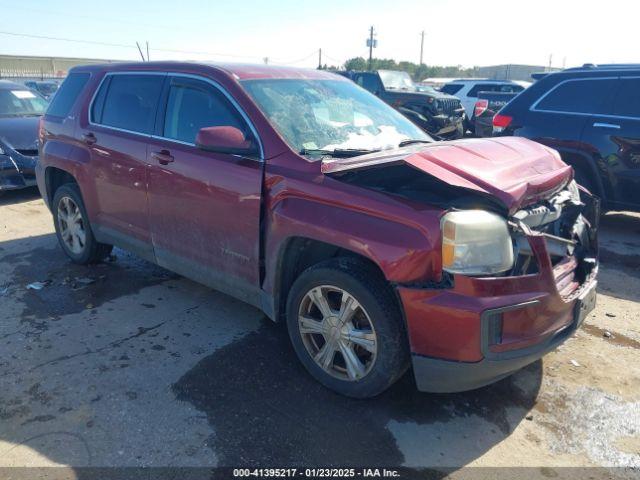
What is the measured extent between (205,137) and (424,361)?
1.89 meters

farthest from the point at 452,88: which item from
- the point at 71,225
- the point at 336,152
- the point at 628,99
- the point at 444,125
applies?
the point at 336,152

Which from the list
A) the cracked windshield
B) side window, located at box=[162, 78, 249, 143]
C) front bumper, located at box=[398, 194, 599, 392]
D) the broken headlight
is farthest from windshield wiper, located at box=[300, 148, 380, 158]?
front bumper, located at box=[398, 194, 599, 392]

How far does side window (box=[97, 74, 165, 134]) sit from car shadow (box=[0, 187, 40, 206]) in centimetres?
432

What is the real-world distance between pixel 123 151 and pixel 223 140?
1.48m

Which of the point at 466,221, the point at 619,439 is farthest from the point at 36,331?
the point at 619,439

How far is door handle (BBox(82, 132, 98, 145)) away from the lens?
468 cm

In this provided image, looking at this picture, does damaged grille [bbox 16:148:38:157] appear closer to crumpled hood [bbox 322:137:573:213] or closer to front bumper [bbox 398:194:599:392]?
crumpled hood [bbox 322:137:573:213]

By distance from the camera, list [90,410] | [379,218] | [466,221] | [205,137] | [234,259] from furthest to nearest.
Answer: [234,259], [205,137], [90,410], [379,218], [466,221]

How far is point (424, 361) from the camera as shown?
8.89 feet

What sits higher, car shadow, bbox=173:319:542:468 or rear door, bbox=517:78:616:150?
rear door, bbox=517:78:616:150

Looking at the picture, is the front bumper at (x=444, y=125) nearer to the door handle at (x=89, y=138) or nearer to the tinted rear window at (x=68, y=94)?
the tinted rear window at (x=68, y=94)

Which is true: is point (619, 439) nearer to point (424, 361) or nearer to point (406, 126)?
point (424, 361)

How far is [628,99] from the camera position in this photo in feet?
20.1

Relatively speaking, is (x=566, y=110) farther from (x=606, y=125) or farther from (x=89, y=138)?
(x=89, y=138)
